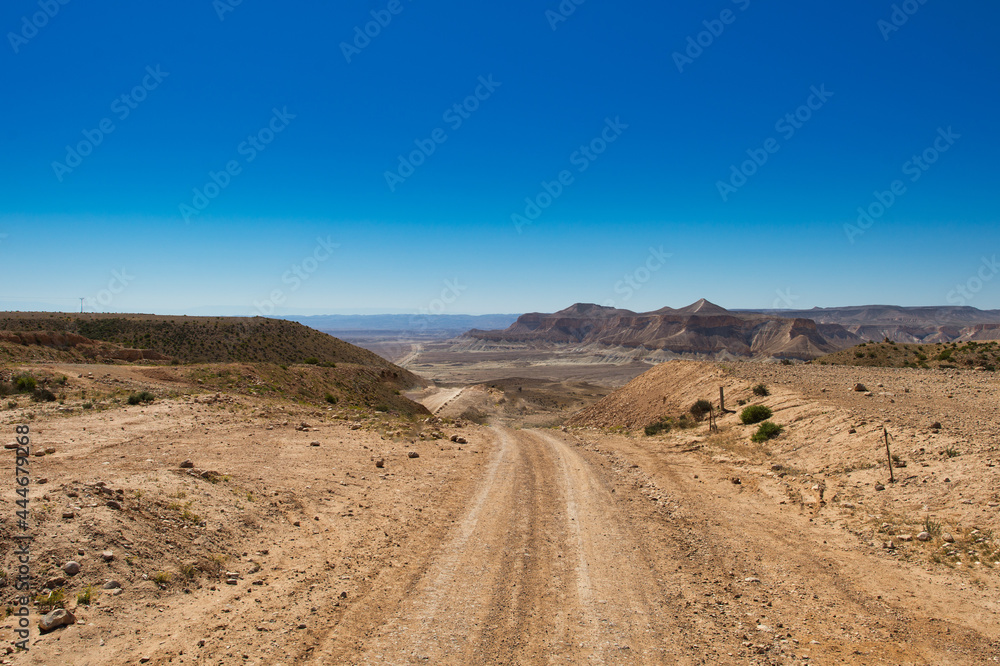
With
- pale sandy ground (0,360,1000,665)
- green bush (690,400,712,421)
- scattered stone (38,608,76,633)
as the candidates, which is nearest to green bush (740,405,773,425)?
green bush (690,400,712,421)

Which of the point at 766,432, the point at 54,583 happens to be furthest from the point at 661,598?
the point at 766,432

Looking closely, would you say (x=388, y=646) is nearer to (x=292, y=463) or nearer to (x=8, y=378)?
(x=292, y=463)

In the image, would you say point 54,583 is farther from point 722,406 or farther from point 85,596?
point 722,406

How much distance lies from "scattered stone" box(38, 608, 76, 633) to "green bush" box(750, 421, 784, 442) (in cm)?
1871

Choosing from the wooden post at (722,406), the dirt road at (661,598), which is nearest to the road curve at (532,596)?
the dirt road at (661,598)

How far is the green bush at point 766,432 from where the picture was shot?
59.5ft

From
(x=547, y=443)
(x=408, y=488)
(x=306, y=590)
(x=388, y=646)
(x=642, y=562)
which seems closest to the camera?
(x=388, y=646)

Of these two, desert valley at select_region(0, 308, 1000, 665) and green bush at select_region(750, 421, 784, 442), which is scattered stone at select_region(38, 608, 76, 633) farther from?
green bush at select_region(750, 421, 784, 442)

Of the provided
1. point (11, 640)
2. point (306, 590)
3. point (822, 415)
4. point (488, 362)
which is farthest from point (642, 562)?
point (488, 362)

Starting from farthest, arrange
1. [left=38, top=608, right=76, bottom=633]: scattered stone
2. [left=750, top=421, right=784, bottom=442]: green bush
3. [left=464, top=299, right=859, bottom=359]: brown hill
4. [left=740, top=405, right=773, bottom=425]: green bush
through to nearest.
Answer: [left=464, top=299, right=859, bottom=359]: brown hill → [left=740, top=405, right=773, bottom=425]: green bush → [left=750, top=421, right=784, bottom=442]: green bush → [left=38, top=608, right=76, bottom=633]: scattered stone

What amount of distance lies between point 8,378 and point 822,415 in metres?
30.1

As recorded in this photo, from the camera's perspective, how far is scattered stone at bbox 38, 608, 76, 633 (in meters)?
5.91

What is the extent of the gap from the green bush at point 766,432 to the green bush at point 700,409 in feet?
19.1

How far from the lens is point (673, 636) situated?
6.79 meters
